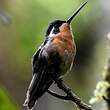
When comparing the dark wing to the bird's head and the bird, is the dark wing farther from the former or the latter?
the bird's head

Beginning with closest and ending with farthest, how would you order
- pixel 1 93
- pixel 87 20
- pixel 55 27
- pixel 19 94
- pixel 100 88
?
pixel 1 93 < pixel 55 27 < pixel 100 88 < pixel 19 94 < pixel 87 20

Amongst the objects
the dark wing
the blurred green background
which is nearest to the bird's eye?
the dark wing

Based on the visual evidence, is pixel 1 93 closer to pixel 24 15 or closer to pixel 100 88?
pixel 100 88

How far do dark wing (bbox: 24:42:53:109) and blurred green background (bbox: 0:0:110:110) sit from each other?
380cm

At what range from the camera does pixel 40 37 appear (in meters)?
6.03

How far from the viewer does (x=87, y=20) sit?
22.9 feet

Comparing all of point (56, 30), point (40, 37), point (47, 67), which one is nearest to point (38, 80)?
point (47, 67)

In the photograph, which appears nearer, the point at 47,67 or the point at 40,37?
the point at 47,67

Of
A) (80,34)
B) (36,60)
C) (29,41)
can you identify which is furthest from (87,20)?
(36,60)

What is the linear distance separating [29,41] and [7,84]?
84cm

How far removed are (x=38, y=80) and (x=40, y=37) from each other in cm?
384

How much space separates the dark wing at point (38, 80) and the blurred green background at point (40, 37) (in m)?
3.80

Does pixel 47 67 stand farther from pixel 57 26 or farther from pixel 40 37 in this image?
pixel 40 37

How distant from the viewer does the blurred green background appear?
6414 millimetres
